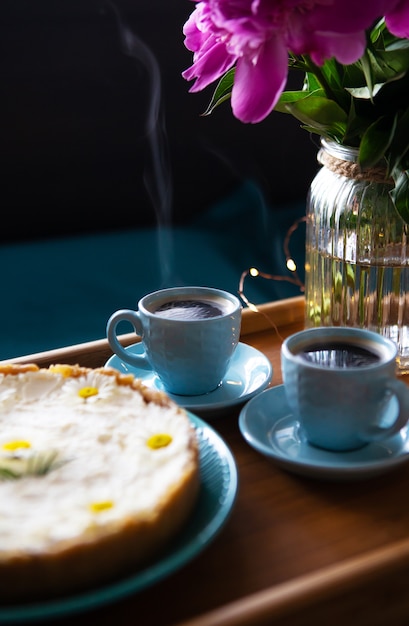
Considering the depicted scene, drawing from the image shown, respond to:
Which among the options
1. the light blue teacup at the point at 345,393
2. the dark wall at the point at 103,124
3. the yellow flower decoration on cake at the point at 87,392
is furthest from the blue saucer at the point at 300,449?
the dark wall at the point at 103,124

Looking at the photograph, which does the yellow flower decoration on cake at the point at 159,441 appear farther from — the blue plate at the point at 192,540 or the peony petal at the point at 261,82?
the peony petal at the point at 261,82

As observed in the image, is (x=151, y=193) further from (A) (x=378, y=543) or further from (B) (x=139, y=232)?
(A) (x=378, y=543)

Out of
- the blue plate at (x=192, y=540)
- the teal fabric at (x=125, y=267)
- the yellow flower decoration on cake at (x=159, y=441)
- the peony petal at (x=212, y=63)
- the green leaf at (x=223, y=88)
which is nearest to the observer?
the blue plate at (x=192, y=540)

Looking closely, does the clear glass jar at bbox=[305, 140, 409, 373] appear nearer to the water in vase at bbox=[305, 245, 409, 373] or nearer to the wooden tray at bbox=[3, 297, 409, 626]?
the water in vase at bbox=[305, 245, 409, 373]

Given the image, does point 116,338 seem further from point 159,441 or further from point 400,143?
point 400,143

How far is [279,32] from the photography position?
0.68m

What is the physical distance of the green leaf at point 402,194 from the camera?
31.8 inches

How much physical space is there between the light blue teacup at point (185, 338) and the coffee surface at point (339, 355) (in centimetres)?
10

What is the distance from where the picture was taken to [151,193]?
6.64ft

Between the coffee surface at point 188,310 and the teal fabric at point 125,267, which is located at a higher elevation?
the coffee surface at point 188,310

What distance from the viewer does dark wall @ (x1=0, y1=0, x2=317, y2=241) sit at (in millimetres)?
1876

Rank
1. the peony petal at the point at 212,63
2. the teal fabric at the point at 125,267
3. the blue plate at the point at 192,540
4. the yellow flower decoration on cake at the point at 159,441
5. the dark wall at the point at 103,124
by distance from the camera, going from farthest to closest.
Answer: the dark wall at the point at 103,124 < the teal fabric at the point at 125,267 < the peony petal at the point at 212,63 < the yellow flower decoration on cake at the point at 159,441 < the blue plate at the point at 192,540

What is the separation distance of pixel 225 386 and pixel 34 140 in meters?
1.23

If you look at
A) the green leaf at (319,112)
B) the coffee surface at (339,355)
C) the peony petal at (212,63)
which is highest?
the peony petal at (212,63)
